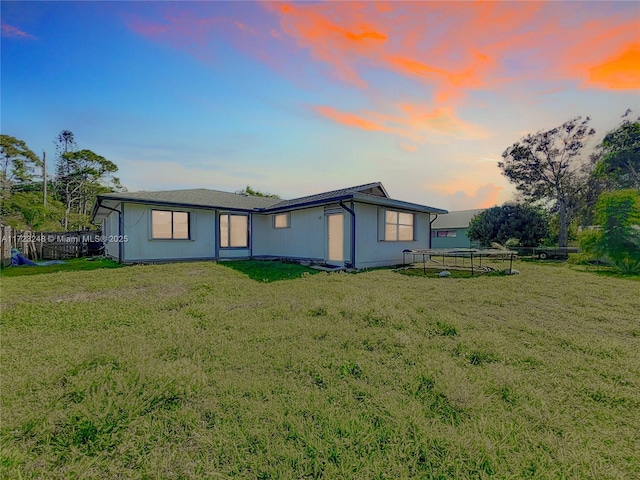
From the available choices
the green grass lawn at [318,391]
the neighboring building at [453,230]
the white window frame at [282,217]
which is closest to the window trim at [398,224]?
the white window frame at [282,217]

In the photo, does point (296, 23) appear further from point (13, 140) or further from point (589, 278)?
point (13, 140)

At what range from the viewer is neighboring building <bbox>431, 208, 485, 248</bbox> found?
81.8 feet

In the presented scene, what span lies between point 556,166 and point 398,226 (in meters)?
17.2

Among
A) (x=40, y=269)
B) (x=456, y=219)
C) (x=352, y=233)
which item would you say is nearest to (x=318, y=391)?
(x=352, y=233)

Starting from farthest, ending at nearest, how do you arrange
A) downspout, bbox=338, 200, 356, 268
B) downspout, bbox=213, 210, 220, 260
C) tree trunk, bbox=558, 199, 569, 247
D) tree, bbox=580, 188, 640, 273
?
tree trunk, bbox=558, 199, 569, 247 < downspout, bbox=213, 210, 220, 260 < downspout, bbox=338, 200, 356, 268 < tree, bbox=580, 188, 640, 273

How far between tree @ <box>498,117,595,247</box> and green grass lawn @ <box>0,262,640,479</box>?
19917 mm

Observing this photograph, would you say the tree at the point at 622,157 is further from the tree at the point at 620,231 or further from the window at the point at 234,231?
the window at the point at 234,231

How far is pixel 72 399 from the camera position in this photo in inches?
89.5

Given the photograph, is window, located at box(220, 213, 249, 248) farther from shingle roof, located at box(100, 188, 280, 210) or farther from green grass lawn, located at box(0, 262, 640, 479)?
green grass lawn, located at box(0, 262, 640, 479)

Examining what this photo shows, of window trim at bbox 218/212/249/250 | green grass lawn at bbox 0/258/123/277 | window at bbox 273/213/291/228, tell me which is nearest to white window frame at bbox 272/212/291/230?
window at bbox 273/213/291/228

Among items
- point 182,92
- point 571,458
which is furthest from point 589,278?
point 182,92

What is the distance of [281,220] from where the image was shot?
12414 millimetres

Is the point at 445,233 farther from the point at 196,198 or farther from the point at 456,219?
the point at 196,198

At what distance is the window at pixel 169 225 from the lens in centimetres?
1047
